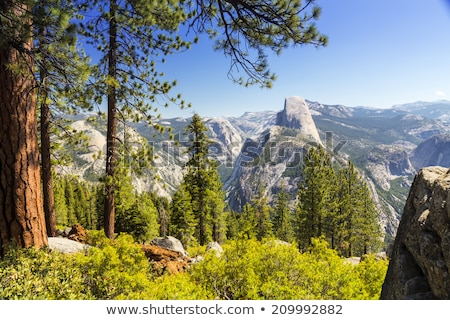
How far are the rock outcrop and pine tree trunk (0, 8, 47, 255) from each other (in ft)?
22.8

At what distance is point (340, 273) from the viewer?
20.7ft

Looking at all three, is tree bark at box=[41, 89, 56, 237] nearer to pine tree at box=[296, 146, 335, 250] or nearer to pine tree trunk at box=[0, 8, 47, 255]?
pine tree trunk at box=[0, 8, 47, 255]

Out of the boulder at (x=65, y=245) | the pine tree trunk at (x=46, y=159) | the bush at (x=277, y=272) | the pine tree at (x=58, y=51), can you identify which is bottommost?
the boulder at (x=65, y=245)

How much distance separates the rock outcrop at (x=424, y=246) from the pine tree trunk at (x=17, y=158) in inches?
273

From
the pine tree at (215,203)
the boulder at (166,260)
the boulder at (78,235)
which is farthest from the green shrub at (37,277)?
the pine tree at (215,203)

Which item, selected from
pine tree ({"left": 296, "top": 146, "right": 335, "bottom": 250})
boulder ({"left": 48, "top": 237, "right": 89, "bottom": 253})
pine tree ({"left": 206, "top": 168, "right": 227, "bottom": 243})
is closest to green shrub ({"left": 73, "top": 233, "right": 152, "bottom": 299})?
boulder ({"left": 48, "top": 237, "right": 89, "bottom": 253})

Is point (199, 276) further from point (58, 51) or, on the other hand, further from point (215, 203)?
point (215, 203)

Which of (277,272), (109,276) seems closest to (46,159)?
(109,276)

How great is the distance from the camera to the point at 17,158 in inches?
215

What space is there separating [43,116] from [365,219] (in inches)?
1454

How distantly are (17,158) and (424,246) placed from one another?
24.1ft

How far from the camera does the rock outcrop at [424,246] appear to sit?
146 inches

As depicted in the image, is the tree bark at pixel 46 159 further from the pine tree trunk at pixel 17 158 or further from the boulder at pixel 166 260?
the pine tree trunk at pixel 17 158

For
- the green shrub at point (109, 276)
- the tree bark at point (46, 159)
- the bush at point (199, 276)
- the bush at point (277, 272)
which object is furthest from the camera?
the tree bark at point (46, 159)
